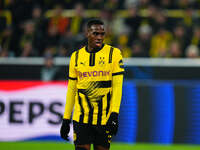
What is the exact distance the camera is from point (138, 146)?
9734 millimetres

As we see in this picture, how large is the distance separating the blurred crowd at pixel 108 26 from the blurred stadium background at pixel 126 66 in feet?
0.09

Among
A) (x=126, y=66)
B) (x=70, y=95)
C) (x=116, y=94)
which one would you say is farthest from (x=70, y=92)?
→ (x=126, y=66)

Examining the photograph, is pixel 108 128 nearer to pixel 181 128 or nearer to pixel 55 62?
pixel 181 128

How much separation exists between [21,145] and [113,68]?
486cm

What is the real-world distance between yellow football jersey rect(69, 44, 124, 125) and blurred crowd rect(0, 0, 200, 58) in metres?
6.51

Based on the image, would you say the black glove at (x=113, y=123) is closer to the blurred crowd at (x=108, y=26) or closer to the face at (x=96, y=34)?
the face at (x=96, y=34)

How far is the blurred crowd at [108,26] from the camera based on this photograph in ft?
40.9

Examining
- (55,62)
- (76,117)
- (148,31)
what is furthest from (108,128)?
(148,31)

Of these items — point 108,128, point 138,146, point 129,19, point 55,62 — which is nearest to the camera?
point 108,128

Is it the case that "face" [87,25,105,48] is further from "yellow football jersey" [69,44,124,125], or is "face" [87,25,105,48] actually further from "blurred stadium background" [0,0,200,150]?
"blurred stadium background" [0,0,200,150]

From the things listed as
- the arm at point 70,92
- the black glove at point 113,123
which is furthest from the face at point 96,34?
the black glove at point 113,123

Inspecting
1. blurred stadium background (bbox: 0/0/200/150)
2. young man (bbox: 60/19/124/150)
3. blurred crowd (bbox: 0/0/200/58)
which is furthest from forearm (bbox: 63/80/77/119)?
blurred crowd (bbox: 0/0/200/58)

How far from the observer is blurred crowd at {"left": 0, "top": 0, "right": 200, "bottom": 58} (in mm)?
12461

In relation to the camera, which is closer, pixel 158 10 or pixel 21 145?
pixel 21 145
